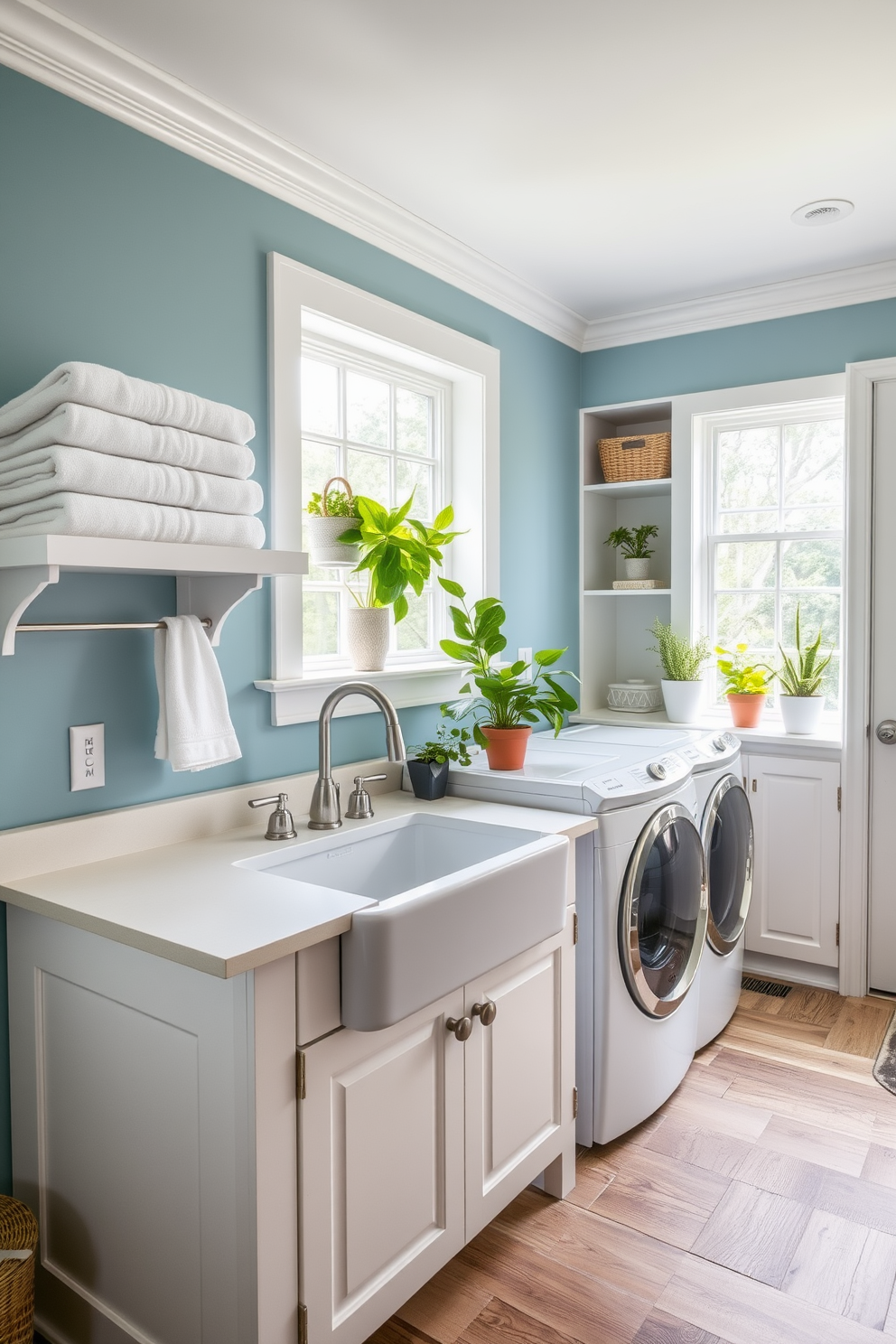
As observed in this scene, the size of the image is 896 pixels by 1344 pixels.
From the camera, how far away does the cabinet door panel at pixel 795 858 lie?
3016mm

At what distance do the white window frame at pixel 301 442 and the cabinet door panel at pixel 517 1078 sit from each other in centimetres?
80

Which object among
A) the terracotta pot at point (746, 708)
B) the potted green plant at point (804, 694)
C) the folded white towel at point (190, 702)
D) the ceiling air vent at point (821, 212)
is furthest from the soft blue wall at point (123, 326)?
the potted green plant at point (804, 694)

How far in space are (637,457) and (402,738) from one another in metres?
1.82

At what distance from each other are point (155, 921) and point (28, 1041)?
1.58ft

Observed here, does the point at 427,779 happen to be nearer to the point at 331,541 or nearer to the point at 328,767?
the point at 328,767

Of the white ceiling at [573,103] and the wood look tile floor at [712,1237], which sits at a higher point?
the white ceiling at [573,103]

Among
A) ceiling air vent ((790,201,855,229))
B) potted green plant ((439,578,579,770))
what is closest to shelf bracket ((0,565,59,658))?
potted green plant ((439,578,579,770))

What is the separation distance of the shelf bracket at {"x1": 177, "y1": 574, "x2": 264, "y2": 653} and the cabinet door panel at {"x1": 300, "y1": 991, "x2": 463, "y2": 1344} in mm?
853

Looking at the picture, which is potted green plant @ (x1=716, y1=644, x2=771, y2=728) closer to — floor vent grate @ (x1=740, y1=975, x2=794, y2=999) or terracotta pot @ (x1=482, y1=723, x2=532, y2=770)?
floor vent grate @ (x1=740, y1=975, x2=794, y2=999)

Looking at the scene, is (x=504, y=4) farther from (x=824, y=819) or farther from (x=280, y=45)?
(x=824, y=819)

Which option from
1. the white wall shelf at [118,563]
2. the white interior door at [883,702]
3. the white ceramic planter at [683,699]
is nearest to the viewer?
the white wall shelf at [118,563]

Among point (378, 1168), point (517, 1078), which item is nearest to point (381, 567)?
point (517, 1078)

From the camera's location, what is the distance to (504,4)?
5.28 ft

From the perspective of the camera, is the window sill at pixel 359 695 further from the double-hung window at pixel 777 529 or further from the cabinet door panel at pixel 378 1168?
the double-hung window at pixel 777 529
